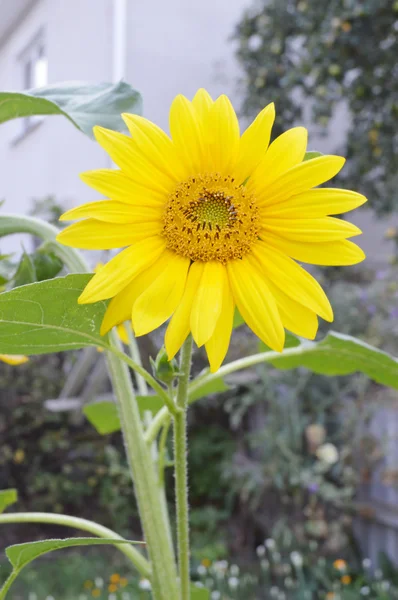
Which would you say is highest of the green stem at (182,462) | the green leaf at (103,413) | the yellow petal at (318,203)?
the yellow petal at (318,203)

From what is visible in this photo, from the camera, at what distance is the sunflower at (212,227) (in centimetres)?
27

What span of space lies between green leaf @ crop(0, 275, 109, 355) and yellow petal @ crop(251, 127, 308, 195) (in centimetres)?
9

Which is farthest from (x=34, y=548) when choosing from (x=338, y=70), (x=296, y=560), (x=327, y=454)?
(x=338, y=70)

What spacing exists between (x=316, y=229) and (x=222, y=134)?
0.06 m

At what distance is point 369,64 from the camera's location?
9.59 feet

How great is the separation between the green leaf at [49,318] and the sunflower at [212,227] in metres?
0.02

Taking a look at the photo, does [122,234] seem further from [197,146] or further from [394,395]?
[394,395]

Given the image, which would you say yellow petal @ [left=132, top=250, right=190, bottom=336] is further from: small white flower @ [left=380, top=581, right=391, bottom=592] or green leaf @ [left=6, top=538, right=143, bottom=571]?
small white flower @ [left=380, top=581, right=391, bottom=592]

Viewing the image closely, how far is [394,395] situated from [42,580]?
1453mm

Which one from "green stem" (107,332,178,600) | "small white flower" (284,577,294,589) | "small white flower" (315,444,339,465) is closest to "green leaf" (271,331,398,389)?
"green stem" (107,332,178,600)

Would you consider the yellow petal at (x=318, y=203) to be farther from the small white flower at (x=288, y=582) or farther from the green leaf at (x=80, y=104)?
the small white flower at (x=288, y=582)

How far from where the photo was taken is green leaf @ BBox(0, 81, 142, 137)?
368 millimetres

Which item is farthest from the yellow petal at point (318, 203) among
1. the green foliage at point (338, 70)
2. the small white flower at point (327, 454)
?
the green foliage at point (338, 70)

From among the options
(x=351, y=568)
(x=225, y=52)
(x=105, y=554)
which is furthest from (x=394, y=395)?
(x=225, y=52)
